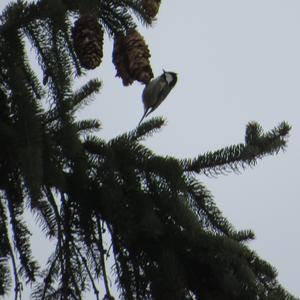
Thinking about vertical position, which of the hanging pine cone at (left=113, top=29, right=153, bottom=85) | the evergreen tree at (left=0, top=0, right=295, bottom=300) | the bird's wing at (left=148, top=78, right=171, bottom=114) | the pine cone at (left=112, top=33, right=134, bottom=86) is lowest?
the evergreen tree at (left=0, top=0, right=295, bottom=300)

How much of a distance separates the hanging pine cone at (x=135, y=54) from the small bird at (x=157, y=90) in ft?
1.56

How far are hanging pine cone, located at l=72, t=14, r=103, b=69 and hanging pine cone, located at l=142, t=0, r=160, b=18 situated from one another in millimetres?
190

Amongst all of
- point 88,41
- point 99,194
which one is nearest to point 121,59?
point 88,41

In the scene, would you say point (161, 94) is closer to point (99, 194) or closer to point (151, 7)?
point (151, 7)

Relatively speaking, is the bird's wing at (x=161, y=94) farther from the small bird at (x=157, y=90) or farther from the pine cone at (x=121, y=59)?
the pine cone at (x=121, y=59)

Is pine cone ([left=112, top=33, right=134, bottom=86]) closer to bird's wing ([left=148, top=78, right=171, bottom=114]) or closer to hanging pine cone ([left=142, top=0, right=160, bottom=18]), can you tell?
hanging pine cone ([left=142, top=0, right=160, bottom=18])

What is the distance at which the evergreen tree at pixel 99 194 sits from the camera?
1.41 m

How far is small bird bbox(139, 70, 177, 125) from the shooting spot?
7.39 ft

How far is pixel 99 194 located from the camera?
1.54m

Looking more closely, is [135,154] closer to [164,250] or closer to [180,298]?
[164,250]

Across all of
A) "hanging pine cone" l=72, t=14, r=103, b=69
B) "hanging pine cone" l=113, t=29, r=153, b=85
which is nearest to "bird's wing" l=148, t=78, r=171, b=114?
"hanging pine cone" l=113, t=29, r=153, b=85

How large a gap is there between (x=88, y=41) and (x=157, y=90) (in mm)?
723

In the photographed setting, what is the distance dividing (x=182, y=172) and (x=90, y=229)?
0.31 meters

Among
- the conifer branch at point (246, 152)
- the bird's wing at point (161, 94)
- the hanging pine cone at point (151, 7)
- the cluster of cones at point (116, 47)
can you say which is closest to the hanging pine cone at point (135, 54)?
the cluster of cones at point (116, 47)
